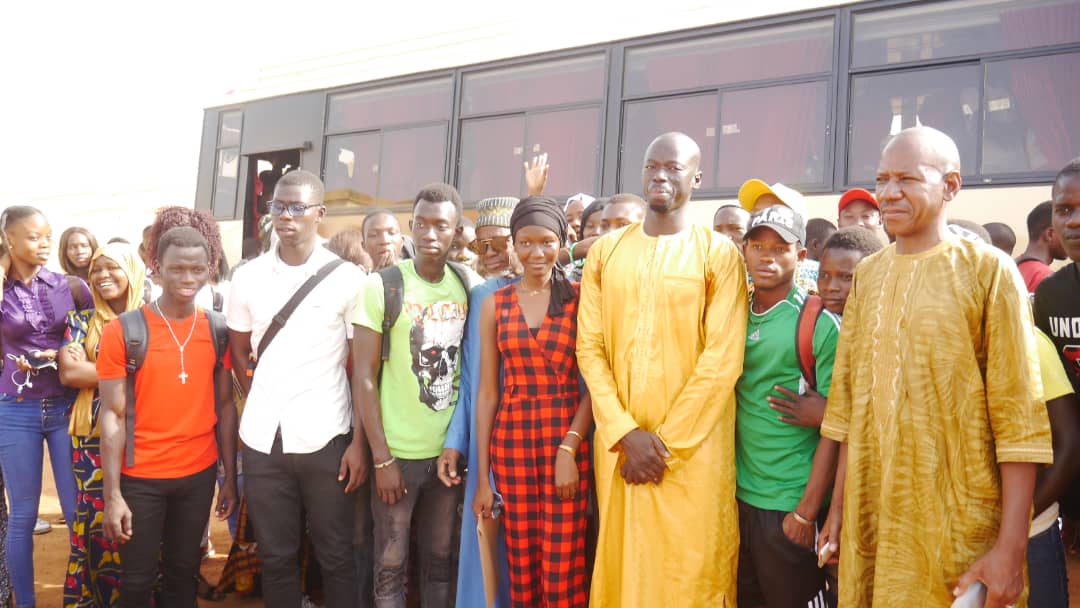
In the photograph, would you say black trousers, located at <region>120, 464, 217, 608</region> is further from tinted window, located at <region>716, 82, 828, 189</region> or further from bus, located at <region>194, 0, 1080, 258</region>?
tinted window, located at <region>716, 82, 828, 189</region>

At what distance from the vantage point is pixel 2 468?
3.57m

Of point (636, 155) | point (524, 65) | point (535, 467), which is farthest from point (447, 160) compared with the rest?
point (535, 467)

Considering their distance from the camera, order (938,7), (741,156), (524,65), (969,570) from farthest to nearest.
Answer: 1. (524,65)
2. (741,156)
3. (938,7)
4. (969,570)

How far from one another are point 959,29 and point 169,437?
20.4 ft

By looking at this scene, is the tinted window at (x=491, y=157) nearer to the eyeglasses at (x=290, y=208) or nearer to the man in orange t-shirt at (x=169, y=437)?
the eyeglasses at (x=290, y=208)

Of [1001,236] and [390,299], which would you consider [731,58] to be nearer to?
[1001,236]

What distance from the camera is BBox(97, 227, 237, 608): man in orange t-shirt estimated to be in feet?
9.57

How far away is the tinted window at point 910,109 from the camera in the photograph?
5.77 m

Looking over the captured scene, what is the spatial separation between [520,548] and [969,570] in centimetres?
146

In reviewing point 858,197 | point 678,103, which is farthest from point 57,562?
point 678,103

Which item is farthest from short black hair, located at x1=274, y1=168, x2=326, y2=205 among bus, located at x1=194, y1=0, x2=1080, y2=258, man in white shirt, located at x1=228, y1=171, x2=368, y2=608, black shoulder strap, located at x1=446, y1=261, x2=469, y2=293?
bus, located at x1=194, y1=0, x2=1080, y2=258

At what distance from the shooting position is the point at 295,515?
2936mm

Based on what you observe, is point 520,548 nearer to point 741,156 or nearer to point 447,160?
point 741,156

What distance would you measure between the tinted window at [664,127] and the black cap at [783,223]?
4195 millimetres
